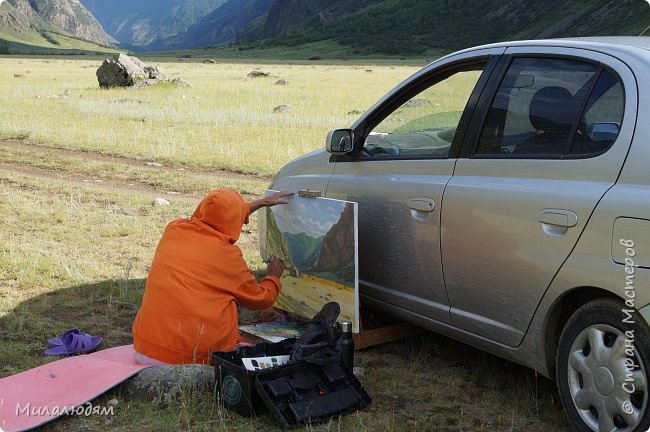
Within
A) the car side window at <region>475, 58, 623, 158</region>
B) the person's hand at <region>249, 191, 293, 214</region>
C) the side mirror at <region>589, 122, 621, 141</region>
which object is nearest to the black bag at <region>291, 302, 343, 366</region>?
the car side window at <region>475, 58, 623, 158</region>

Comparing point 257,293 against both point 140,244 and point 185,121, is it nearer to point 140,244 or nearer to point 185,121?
point 140,244

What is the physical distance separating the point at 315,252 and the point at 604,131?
8.33ft

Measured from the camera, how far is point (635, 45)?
4.26 m

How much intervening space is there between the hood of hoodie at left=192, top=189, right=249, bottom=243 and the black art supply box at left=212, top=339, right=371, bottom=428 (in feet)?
3.02

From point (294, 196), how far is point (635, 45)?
9.24 feet

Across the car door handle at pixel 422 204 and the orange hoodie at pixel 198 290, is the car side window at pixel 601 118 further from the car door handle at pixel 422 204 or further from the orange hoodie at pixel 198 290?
the orange hoodie at pixel 198 290

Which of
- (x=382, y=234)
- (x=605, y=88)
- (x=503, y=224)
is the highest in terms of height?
(x=605, y=88)

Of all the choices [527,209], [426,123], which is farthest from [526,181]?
[426,123]

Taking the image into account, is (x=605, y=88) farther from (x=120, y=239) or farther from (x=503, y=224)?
(x=120, y=239)

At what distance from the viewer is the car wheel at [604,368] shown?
12.3 feet

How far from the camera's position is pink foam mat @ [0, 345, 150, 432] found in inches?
184

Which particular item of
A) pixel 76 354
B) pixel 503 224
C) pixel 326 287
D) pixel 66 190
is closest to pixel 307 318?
pixel 326 287

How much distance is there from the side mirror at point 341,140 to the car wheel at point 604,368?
2283 mm

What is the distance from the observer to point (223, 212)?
5.41 metres
